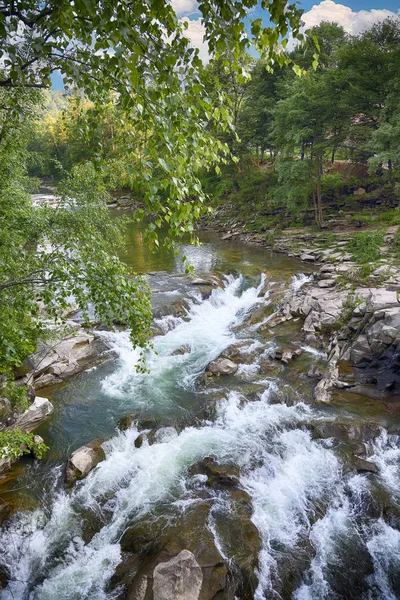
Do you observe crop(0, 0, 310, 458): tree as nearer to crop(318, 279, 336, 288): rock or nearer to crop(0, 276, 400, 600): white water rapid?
crop(0, 276, 400, 600): white water rapid

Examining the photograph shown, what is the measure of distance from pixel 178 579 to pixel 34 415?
6.34m

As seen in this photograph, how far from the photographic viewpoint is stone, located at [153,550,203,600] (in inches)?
209

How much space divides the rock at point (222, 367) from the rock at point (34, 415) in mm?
5359

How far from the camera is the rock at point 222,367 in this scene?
1228 cm

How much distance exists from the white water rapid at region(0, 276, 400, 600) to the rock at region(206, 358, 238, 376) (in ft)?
3.37

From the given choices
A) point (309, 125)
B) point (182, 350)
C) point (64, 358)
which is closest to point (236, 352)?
point (182, 350)

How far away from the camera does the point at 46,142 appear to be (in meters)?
83.5

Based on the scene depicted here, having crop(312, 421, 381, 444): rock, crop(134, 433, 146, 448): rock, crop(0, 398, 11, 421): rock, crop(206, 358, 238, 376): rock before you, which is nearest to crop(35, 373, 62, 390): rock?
crop(0, 398, 11, 421): rock

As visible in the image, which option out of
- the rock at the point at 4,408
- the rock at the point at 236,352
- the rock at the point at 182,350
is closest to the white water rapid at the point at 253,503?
the rock at the point at 236,352

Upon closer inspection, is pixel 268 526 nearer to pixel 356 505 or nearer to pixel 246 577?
pixel 246 577

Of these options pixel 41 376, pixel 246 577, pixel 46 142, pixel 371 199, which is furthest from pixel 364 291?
pixel 46 142

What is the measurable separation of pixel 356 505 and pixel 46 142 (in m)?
96.3

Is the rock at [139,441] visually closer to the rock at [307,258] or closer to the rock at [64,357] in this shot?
the rock at [64,357]

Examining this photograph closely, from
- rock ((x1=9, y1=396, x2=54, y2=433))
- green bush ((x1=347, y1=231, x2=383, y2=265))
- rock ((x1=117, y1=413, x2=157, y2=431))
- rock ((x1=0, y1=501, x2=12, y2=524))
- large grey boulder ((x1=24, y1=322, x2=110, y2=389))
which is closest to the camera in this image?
rock ((x1=0, y1=501, x2=12, y2=524))
